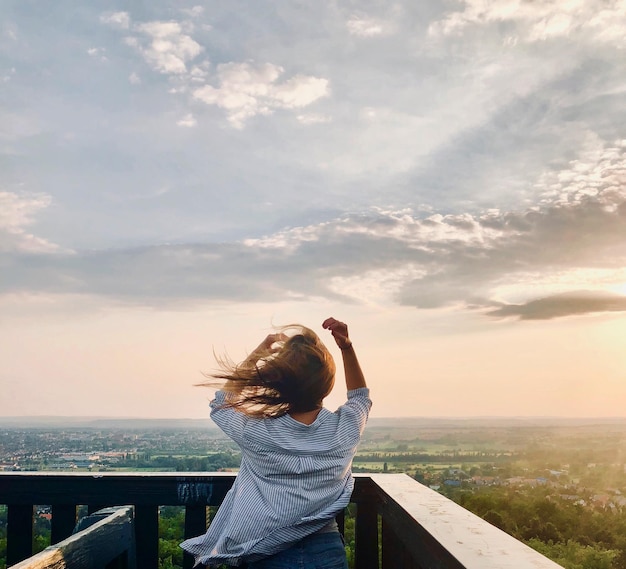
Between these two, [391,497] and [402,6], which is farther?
[402,6]

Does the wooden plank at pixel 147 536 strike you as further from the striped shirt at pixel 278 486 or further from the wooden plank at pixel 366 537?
the wooden plank at pixel 366 537

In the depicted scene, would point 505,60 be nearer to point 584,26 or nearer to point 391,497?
point 584,26

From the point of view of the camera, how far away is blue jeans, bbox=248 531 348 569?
6.71ft

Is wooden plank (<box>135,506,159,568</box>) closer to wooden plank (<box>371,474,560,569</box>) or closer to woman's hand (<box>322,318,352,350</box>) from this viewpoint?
wooden plank (<box>371,474,560,569</box>)

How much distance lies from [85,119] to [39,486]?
46.8ft

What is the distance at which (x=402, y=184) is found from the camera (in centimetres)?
1736

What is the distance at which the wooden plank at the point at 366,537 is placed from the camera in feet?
8.60

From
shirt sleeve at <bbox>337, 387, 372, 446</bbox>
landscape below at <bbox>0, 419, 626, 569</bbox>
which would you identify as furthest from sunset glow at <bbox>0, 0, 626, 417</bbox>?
landscape below at <bbox>0, 419, 626, 569</bbox>

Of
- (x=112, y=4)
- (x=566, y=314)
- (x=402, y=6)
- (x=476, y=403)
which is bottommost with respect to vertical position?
(x=476, y=403)

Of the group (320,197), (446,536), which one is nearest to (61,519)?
(446,536)

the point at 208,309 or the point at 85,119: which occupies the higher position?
the point at 85,119

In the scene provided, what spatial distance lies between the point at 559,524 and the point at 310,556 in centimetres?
191

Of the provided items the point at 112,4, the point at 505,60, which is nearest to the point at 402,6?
the point at 505,60

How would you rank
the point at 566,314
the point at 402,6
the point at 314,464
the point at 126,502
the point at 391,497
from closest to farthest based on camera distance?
1. the point at 314,464
2. the point at 391,497
3. the point at 126,502
4. the point at 402,6
5. the point at 566,314
